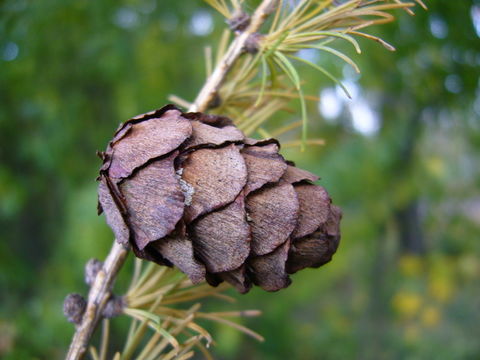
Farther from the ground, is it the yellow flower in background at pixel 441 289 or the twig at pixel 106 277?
the twig at pixel 106 277

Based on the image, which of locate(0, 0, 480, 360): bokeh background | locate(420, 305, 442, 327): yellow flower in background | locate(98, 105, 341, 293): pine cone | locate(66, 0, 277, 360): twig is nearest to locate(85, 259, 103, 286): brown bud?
locate(66, 0, 277, 360): twig

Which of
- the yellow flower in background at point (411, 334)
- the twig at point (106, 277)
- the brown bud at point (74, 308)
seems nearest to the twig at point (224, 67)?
the twig at point (106, 277)

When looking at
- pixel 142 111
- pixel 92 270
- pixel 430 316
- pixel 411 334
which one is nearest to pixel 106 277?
pixel 92 270

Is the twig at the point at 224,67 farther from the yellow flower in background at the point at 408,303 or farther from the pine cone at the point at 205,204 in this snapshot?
the yellow flower in background at the point at 408,303

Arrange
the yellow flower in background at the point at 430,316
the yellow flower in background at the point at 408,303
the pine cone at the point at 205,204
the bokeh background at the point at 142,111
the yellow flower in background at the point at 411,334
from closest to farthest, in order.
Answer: the pine cone at the point at 205,204 < the bokeh background at the point at 142,111 < the yellow flower in background at the point at 411,334 < the yellow flower in background at the point at 408,303 < the yellow flower in background at the point at 430,316

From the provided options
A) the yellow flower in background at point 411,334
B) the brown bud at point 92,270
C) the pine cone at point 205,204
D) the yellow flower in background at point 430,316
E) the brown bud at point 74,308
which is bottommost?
the yellow flower in background at point 411,334

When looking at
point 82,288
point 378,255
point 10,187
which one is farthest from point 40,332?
point 378,255

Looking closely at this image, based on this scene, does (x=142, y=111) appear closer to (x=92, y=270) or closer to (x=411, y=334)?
(x=92, y=270)
